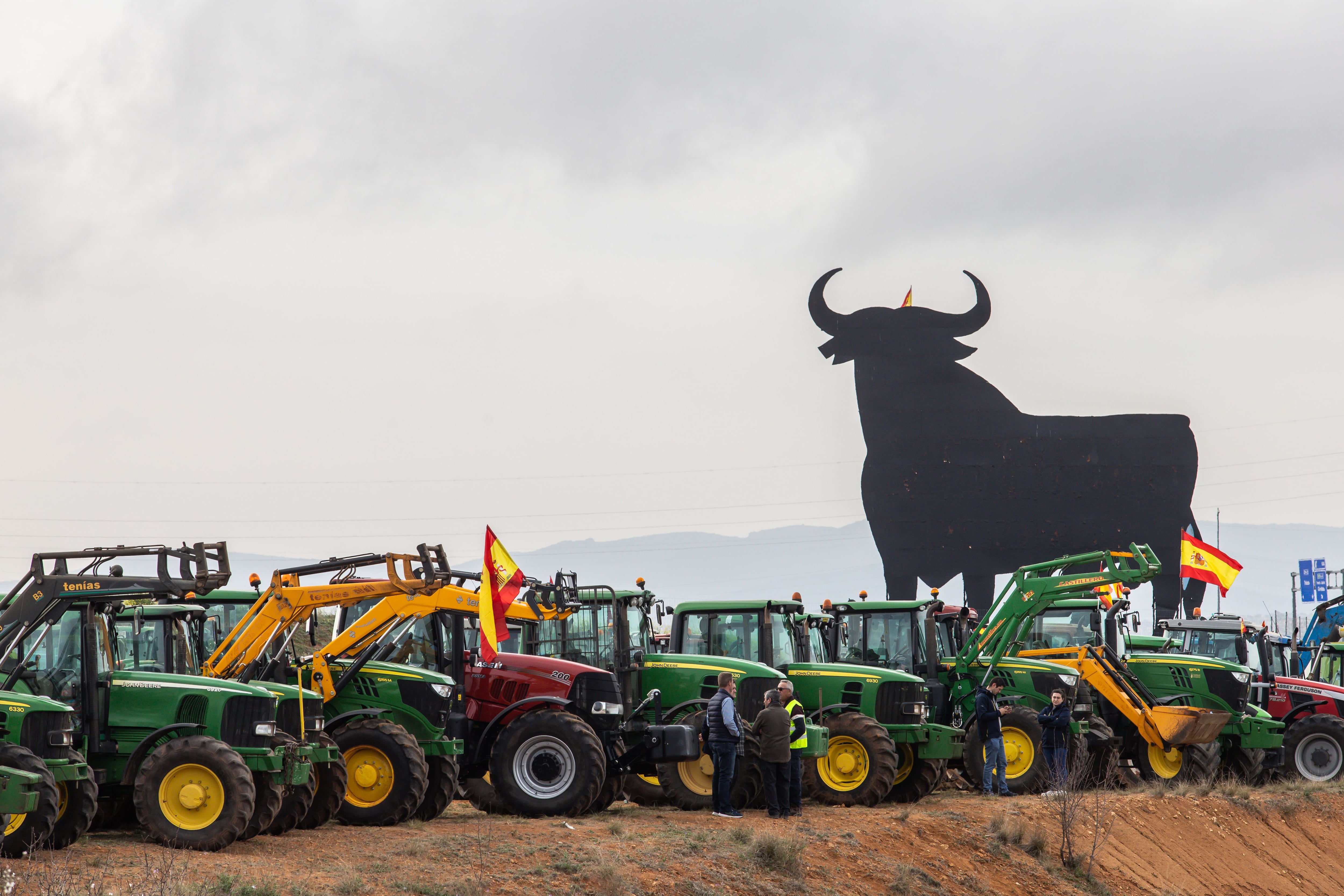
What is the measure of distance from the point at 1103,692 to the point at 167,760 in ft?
45.5

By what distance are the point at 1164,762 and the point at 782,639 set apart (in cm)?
680

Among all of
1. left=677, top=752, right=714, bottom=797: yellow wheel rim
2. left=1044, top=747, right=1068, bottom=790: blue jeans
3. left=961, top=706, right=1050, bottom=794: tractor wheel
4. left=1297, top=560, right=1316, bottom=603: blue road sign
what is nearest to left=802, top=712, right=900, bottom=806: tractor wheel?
left=677, top=752, right=714, bottom=797: yellow wheel rim

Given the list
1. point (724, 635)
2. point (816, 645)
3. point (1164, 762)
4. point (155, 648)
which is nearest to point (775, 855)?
point (724, 635)

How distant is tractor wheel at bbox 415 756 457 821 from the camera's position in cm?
1708

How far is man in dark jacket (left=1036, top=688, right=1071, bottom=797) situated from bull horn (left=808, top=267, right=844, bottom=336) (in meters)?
17.7

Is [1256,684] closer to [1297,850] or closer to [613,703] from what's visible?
[1297,850]

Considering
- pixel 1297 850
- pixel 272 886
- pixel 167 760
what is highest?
pixel 167 760

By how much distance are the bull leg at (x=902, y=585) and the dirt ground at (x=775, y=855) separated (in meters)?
17.1

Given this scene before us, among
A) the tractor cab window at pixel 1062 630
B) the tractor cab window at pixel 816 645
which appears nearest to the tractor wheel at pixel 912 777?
the tractor cab window at pixel 816 645

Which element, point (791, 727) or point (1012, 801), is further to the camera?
point (1012, 801)

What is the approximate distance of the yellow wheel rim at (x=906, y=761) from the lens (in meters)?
19.9

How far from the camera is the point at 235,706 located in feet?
46.9

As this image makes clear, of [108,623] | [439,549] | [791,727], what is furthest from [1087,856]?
[108,623]

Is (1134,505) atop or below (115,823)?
atop
